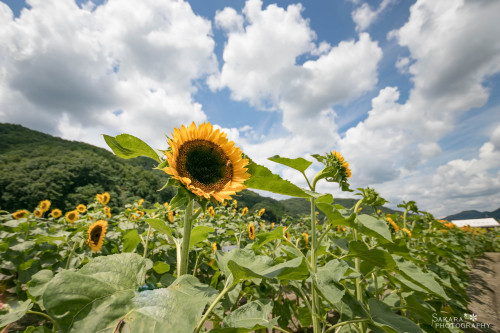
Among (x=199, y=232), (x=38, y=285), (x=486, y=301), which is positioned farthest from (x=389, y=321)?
(x=486, y=301)

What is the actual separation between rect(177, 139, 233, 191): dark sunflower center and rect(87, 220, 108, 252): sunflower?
6.78 feet

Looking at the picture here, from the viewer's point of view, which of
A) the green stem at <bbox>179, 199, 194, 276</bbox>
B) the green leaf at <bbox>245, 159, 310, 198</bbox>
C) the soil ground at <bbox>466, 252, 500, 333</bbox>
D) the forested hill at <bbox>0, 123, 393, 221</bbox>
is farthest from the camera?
the forested hill at <bbox>0, 123, 393, 221</bbox>

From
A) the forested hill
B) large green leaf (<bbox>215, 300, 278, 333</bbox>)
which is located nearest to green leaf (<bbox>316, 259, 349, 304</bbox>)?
large green leaf (<bbox>215, 300, 278, 333</bbox>)

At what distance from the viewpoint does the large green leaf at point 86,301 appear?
68 centimetres

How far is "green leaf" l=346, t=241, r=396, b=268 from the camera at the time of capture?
4.13 ft

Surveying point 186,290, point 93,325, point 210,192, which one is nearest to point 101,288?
point 93,325

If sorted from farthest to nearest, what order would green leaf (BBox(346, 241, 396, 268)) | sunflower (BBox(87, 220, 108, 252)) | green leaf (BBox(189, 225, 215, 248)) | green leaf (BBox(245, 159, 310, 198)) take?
sunflower (BBox(87, 220, 108, 252))
green leaf (BBox(189, 225, 215, 248))
green leaf (BBox(346, 241, 396, 268))
green leaf (BBox(245, 159, 310, 198))

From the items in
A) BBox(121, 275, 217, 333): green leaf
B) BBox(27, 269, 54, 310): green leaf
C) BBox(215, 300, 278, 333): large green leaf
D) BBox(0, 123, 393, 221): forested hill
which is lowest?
BBox(215, 300, 278, 333): large green leaf

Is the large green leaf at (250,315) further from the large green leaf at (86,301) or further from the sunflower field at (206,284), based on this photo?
the large green leaf at (86,301)

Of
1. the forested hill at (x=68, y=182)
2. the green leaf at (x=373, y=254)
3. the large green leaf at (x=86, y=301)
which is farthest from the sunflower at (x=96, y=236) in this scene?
the forested hill at (x=68, y=182)

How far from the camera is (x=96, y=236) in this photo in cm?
265

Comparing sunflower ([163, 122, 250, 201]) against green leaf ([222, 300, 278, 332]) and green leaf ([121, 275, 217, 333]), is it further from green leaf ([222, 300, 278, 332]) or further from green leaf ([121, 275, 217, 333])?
green leaf ([222, 300, 278, 332])

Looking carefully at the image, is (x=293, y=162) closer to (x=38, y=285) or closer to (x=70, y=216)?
(x=38, y=285)

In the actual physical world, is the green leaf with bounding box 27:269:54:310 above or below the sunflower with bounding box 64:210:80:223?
below
